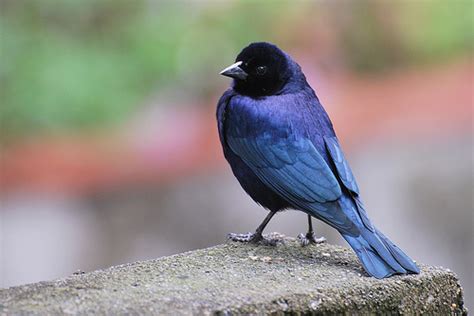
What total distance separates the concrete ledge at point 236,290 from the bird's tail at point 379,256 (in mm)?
40

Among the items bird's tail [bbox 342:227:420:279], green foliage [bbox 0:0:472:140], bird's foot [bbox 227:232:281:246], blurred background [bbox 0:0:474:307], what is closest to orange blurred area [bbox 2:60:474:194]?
blurred background [bbox 0:0:474:307]

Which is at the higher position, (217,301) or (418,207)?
(217,301)

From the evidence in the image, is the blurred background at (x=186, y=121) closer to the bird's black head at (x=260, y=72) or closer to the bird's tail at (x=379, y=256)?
the bird's black head at (x=260, y=72)

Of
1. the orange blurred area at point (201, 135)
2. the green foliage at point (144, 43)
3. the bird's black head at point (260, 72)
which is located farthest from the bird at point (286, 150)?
the green foliage at point (144, 43)

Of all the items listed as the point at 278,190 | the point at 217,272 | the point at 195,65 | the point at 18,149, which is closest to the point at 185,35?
the point at 195,65

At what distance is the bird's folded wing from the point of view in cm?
371

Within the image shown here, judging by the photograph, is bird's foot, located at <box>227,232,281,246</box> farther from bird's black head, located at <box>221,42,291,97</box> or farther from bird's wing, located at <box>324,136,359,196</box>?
bird's black head, located at <box>221,42,291,97</box>

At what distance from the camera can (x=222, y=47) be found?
859 centimetres

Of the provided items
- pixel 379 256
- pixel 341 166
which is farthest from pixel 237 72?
pixel 379 256

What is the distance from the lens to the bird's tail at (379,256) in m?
3.20

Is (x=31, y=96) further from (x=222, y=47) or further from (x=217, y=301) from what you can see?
(x=217, y=301)

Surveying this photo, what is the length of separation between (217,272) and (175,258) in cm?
22

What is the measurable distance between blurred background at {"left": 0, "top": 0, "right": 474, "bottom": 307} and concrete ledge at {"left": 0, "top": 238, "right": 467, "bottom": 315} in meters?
3.01

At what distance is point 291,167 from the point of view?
383 centimetres
